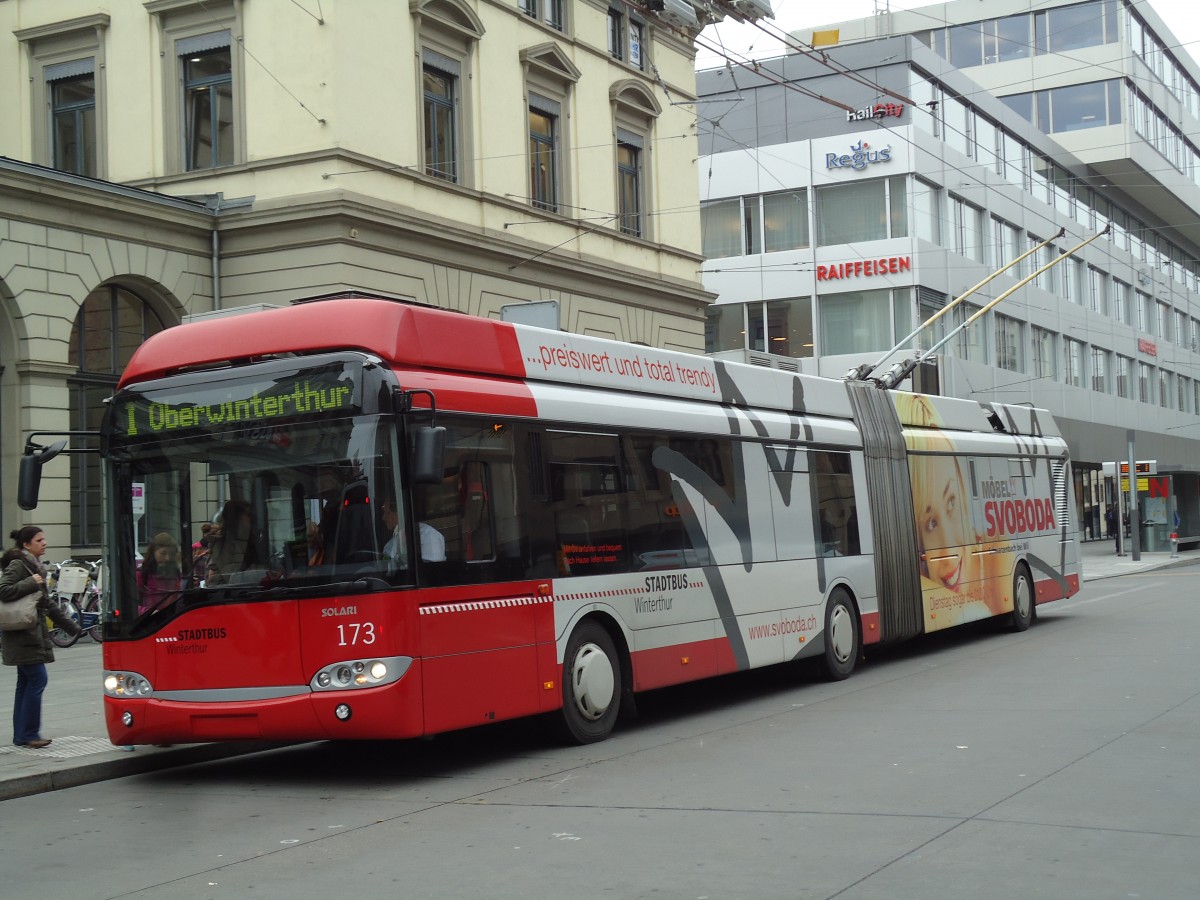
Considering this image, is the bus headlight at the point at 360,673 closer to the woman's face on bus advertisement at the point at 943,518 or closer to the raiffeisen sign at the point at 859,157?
the woman's face on bus advertisement at the point at 943,518

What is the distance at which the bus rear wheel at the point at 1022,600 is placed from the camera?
20562 millimetres

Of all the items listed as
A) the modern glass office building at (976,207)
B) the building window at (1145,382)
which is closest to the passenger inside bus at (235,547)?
the modern glass office building at (976,207)

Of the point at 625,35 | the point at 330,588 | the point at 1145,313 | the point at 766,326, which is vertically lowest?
the point at 330,588

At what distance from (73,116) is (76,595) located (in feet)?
28.3

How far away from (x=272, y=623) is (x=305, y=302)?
7.59 ft

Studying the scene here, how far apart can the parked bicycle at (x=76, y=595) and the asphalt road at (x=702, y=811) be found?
9.03 m

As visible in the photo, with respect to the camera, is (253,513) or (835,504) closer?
(253,513)

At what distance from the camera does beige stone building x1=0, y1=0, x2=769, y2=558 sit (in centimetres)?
2047

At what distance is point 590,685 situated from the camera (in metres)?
11.2

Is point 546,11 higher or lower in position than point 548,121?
higher

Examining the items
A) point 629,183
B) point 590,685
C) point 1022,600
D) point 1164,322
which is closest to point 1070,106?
point 1164,322

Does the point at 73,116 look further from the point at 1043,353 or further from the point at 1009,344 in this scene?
the point at 1043,353

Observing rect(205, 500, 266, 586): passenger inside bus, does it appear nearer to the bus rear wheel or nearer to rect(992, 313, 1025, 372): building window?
the bus rear wheel

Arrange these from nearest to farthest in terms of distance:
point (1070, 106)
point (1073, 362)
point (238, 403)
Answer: point (238, 403) < point (1073, 362) < point (1070, 106)
